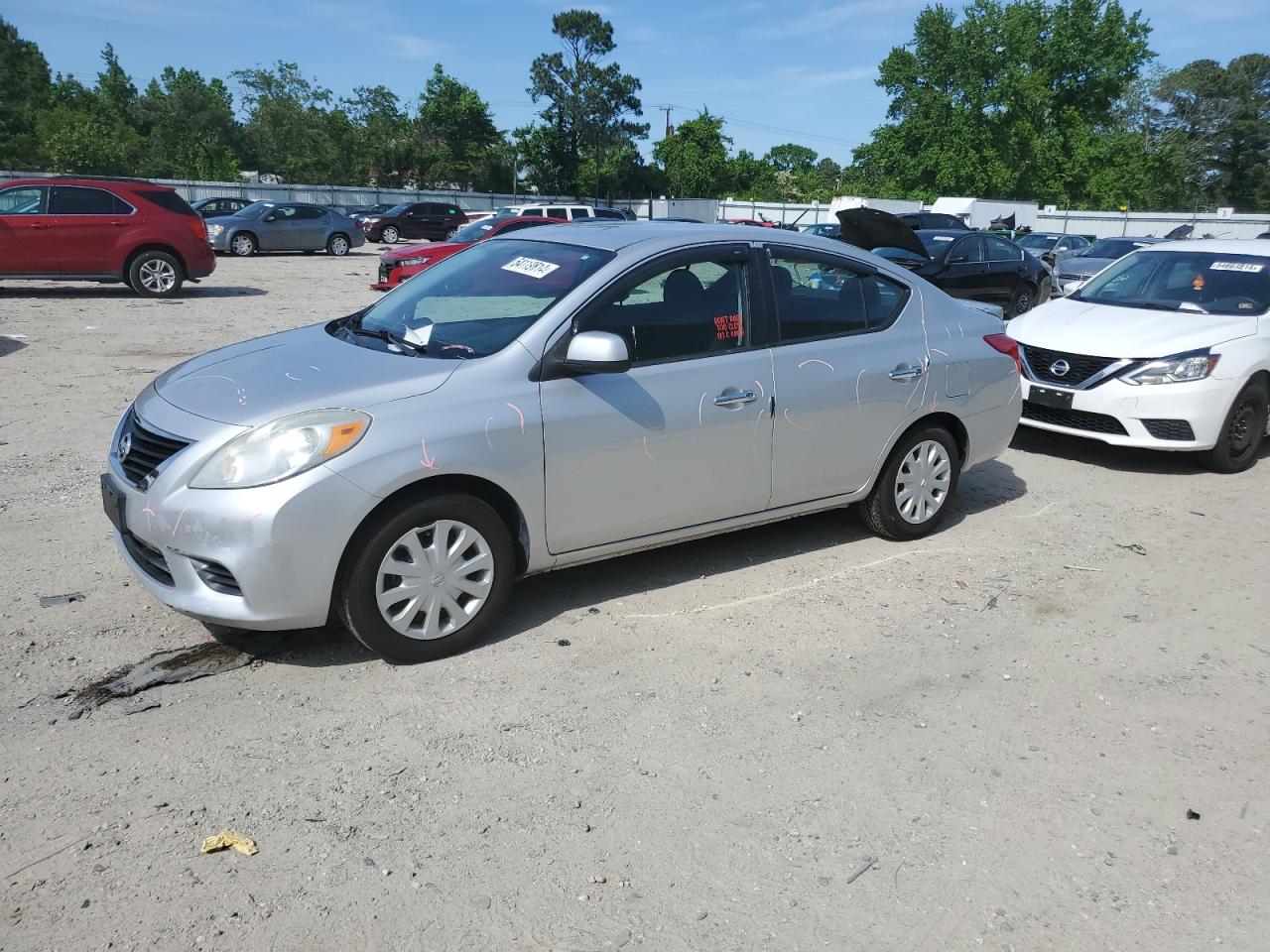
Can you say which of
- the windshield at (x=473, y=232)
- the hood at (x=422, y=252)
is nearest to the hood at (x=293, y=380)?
the hood at (x=422, y=252)

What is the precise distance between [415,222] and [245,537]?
33.0 meters

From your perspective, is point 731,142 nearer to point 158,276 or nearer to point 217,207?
point 217,207

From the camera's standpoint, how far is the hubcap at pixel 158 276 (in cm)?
1566

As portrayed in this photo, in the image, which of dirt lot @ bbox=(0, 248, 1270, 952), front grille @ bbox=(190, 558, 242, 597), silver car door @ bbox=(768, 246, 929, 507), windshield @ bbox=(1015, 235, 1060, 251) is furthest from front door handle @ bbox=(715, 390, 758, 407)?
windshield @ bbox=(1015, 235, 1060, 251)

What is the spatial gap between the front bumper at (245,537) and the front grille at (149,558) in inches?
0.4

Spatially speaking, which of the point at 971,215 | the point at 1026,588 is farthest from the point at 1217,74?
the point at 1026,588

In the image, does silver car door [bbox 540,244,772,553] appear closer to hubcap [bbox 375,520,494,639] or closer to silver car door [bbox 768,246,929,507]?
silver car door [bbox 768,246,929,507]

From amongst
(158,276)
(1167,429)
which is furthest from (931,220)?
(1167,429)

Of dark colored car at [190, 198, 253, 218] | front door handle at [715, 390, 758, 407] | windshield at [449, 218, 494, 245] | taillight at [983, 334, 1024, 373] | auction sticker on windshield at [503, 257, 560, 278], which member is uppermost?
dark colored car at [190, 198, 253, 218]

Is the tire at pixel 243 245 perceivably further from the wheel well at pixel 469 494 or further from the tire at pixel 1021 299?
the wheel well at pixel 469 494

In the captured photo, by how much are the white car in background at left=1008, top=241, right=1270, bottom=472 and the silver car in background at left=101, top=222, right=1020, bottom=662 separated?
2.20 meters

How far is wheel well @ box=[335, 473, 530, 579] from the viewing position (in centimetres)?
391

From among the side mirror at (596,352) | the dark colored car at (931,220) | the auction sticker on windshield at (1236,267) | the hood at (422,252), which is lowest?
the side mirror at (596,352)

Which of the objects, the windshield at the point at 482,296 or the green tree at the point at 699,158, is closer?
the windshield at the point at 482,296
